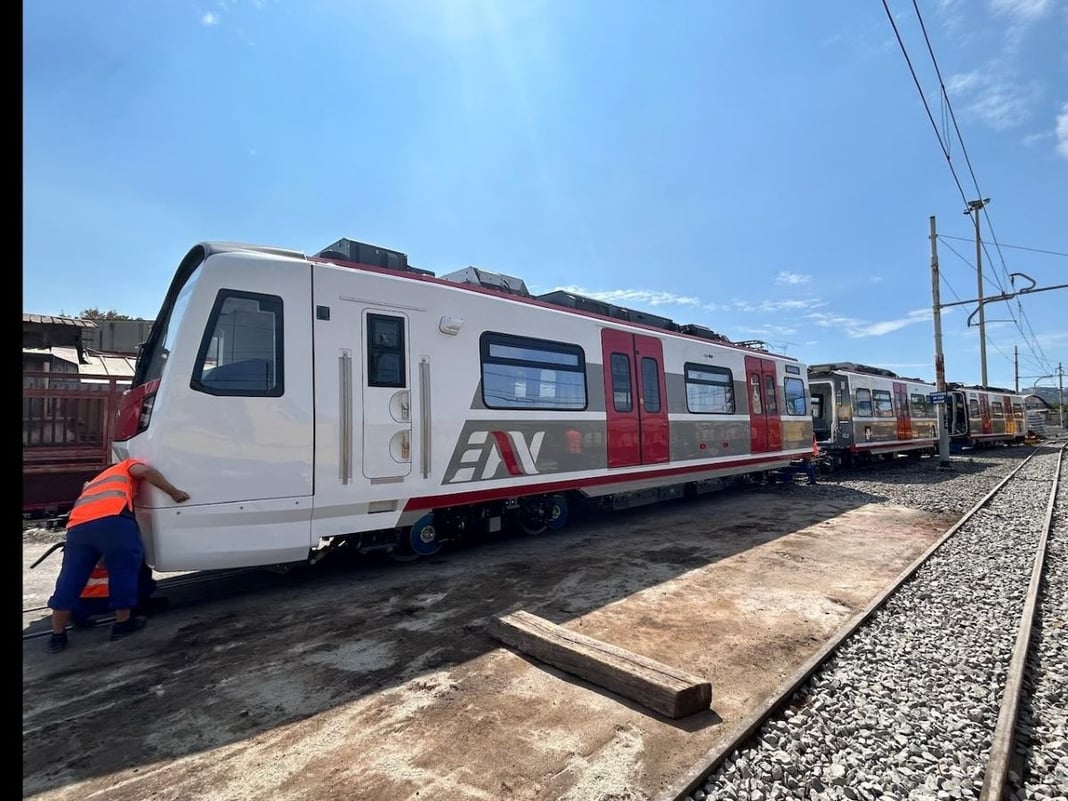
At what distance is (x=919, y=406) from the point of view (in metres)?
19.8

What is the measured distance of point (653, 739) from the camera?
274 centimetres

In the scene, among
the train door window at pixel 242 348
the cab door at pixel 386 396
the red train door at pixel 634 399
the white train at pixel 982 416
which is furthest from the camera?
the white train at pixel 982 416

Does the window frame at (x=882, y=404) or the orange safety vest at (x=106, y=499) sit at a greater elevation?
the window frame at (x=882, y=404)

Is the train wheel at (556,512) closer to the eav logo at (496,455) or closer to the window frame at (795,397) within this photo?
the eav logo at (496,455)

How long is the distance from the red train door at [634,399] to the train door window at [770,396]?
4.03 meters

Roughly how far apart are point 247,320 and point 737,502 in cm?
930

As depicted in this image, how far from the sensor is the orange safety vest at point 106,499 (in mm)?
3924

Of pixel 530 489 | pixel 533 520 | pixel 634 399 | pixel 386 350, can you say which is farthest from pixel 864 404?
pixel 386 350

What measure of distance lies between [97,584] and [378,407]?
259 centimetres

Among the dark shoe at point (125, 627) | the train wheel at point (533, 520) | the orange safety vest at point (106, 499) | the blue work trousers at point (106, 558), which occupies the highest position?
the orange safety vest at point (106, 499)

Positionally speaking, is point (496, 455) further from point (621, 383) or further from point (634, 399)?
point (634, 399)

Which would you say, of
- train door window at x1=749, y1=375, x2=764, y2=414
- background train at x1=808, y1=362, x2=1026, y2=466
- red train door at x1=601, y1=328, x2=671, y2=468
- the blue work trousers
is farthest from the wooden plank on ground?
background train at x1=808, y1=362, x2=1026, y2=466

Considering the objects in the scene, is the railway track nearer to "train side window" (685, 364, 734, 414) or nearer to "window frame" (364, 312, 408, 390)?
"window frame" (364, 312, 408, 390)

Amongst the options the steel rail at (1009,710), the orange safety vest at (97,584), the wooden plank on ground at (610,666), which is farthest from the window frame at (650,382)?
the orange safety vest at (97,584)
